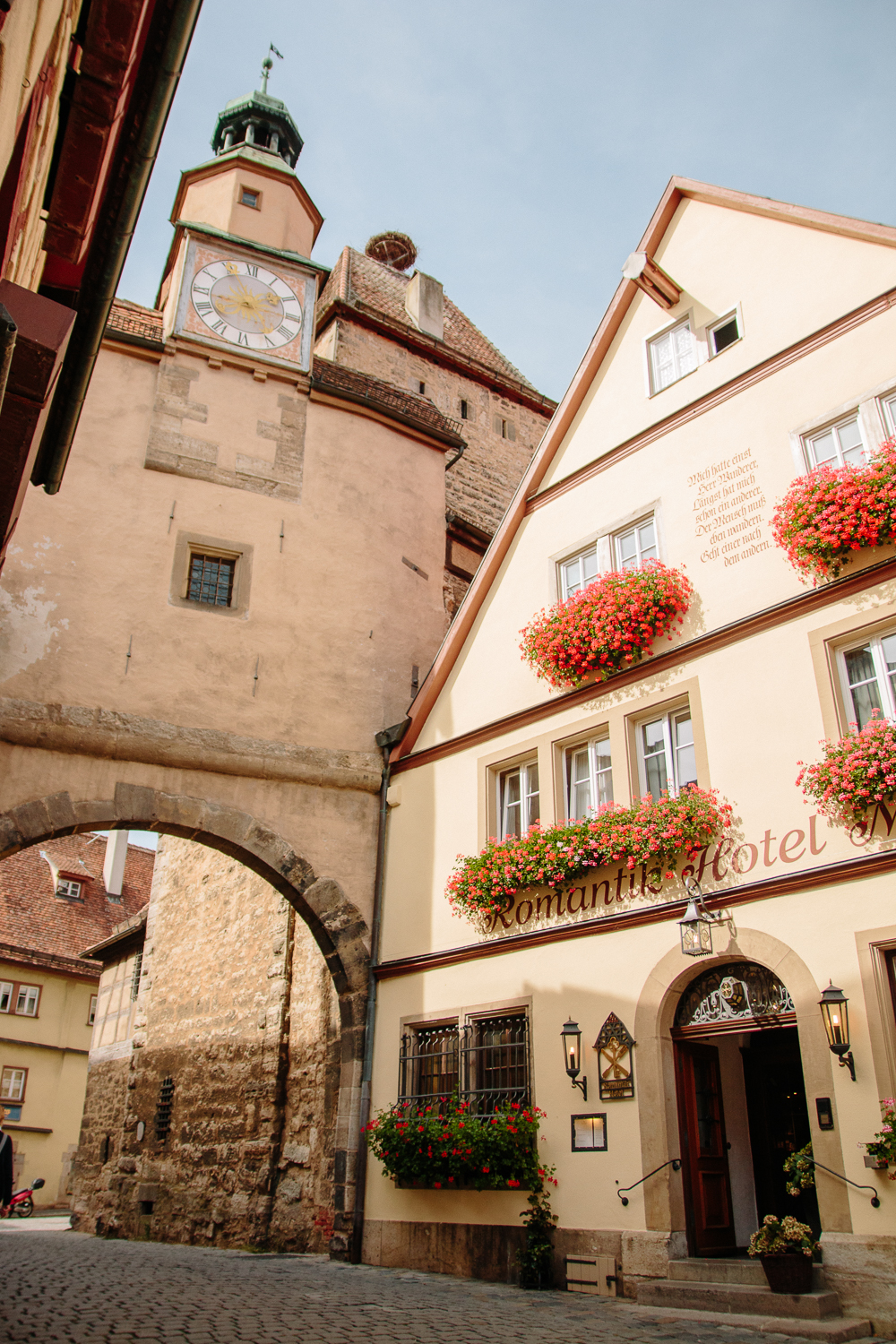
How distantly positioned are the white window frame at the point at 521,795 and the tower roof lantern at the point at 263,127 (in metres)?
11.2

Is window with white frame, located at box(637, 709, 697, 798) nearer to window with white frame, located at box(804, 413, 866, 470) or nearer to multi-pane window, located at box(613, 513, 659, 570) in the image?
multi-pane window, located at box(613, 513, 659, 570)

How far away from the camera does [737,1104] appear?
28.9 feet

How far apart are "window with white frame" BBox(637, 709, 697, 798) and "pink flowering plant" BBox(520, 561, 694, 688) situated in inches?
24.6

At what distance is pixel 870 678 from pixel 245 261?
33.0ft

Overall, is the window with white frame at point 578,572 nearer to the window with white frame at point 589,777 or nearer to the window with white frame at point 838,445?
the window with white frame at point 589,777

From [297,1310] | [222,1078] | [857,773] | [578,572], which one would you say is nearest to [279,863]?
[578,572]

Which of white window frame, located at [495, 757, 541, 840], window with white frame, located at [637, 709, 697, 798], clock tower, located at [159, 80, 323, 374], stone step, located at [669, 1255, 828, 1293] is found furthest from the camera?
clock tower, located at [159, 80, 323, 374]

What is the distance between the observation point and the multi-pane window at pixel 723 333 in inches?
404

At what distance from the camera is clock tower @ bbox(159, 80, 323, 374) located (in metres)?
13.4

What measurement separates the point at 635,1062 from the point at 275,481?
785cm

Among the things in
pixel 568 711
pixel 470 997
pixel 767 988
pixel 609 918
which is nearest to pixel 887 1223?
pixel 767 988

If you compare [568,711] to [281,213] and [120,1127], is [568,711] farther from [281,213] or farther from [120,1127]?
[120,1127]

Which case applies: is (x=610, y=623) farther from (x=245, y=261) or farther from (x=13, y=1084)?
(x=13, y=1084)

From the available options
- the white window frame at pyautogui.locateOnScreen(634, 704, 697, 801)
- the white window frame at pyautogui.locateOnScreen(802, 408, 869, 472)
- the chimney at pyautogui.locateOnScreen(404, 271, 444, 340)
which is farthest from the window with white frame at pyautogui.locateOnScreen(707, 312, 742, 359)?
the chimney at pyautogui.locateOnScreen(404, 271, 444, 340)
